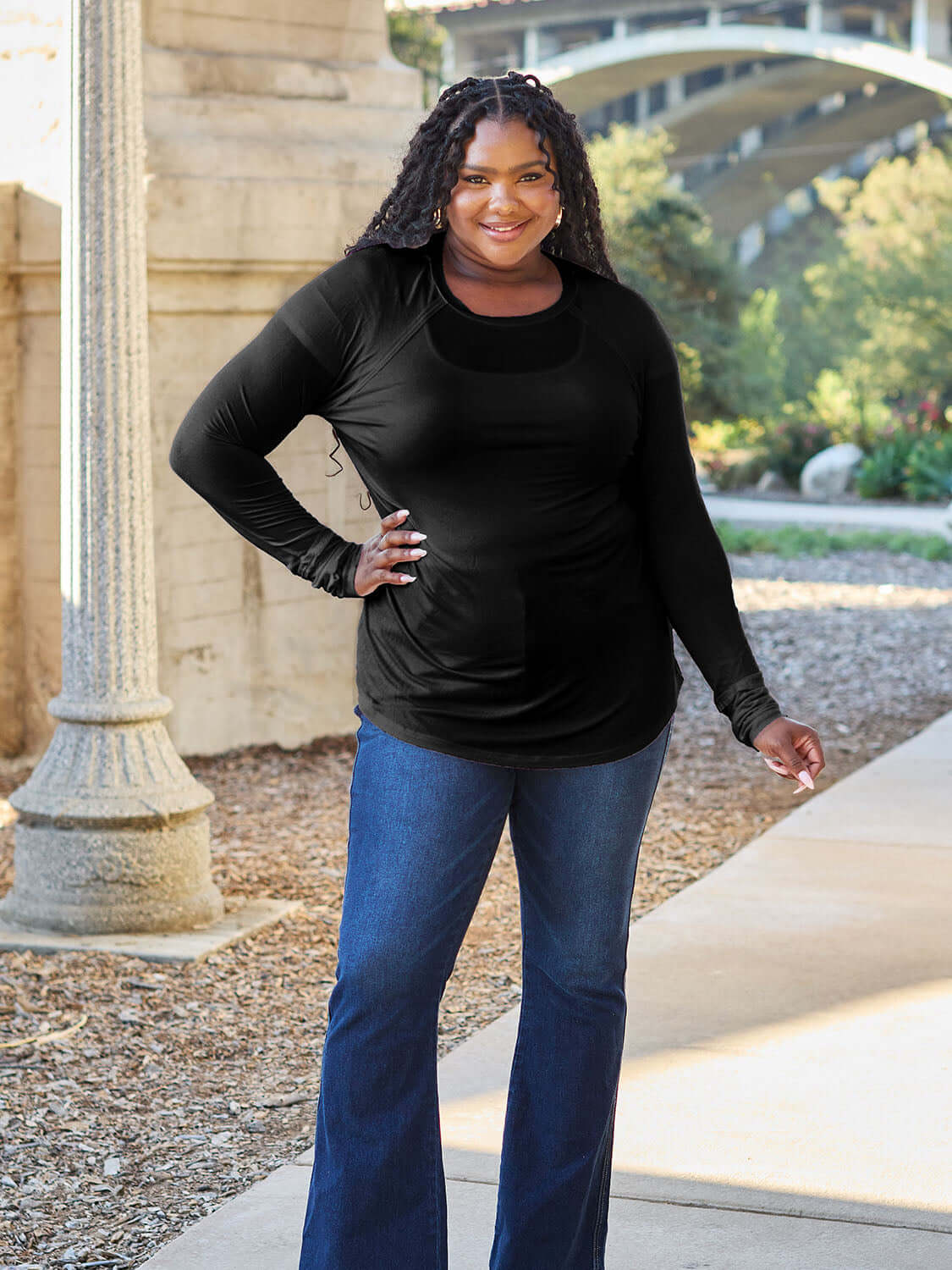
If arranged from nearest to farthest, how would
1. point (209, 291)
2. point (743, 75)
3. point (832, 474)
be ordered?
point (209, 291) < point (832, 474) < point (743, 75)

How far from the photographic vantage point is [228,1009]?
4.22 m

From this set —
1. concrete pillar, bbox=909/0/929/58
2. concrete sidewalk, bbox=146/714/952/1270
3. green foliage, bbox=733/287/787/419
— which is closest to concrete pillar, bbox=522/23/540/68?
concrete pillar, bbox=909/0/929/58

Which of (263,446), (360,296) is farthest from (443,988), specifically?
(360,296)

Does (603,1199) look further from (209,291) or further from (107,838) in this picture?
(209,291)

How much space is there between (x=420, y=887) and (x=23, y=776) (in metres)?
4.81

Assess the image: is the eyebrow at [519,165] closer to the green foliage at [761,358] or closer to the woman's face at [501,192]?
the woman's face at [501,192]

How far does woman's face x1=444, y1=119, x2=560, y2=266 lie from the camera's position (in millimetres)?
→ 2262

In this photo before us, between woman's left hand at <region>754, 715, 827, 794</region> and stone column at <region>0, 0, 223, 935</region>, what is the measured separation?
102 inches

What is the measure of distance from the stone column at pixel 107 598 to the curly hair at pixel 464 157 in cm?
231

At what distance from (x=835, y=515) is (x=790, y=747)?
17238 millimetres

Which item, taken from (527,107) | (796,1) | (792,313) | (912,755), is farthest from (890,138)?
(527,107)

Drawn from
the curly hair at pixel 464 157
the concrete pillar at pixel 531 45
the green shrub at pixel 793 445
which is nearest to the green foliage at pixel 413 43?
the green shrub at pixel 793 445

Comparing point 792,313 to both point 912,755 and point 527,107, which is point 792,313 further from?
point 527,107

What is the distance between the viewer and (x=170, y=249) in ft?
20.9
